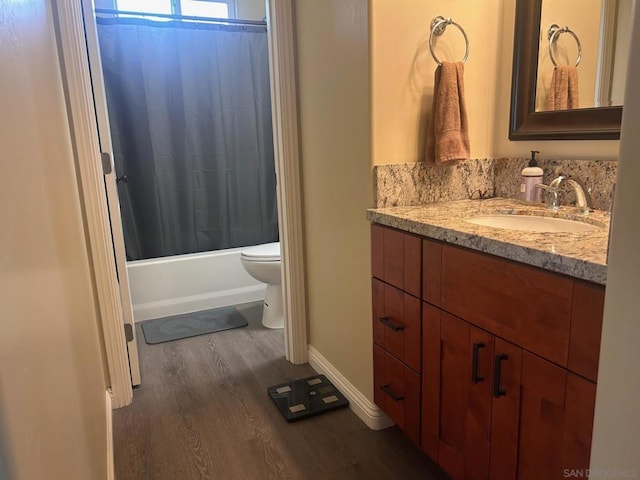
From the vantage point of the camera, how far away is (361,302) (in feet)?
6.05

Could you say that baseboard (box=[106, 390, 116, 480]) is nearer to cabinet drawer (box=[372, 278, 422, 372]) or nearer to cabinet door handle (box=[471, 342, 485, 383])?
cabinet drawer (box=[372, 278, 422, 372])

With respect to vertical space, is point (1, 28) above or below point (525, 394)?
above

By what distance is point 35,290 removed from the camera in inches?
26.4

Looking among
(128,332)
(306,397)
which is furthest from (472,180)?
(128,332)

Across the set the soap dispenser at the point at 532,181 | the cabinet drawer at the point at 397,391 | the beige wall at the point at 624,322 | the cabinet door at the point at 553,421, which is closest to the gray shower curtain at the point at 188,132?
the cabinet drawer at the point at 397,391

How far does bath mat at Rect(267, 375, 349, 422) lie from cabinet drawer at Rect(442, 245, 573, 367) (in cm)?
86

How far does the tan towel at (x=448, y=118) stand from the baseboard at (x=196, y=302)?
1.98 meters

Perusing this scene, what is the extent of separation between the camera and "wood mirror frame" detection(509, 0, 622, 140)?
150cm

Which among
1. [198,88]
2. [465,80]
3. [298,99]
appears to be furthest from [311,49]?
[198,88]

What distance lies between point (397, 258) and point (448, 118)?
1.67 ft

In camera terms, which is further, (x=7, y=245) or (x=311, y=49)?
(x=311, y=49)

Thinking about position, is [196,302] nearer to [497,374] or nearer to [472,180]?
[472,180]

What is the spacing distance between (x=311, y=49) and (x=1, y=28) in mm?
1508

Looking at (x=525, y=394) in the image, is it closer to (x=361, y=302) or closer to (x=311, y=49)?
(x=361, y=302)
